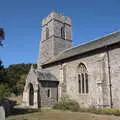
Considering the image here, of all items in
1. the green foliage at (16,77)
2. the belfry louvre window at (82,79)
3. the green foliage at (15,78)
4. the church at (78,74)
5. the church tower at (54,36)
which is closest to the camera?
the church at (78,74)

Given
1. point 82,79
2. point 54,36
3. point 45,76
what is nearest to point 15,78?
point 54,36

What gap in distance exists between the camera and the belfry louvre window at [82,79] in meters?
25.5

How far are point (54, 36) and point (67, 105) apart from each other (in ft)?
53.9

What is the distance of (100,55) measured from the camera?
76.4 feet

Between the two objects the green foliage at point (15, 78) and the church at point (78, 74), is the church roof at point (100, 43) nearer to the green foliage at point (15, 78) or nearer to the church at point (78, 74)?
the church at point (78, 74)

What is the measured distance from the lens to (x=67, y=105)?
25.7 meters

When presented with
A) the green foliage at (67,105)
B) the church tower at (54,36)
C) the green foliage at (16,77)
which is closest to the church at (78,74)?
the church tower at (54,36)

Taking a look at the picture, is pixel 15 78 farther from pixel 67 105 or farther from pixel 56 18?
pixel 67 105

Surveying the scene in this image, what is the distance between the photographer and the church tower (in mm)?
37656

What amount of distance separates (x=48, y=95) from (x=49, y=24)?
1706 cm

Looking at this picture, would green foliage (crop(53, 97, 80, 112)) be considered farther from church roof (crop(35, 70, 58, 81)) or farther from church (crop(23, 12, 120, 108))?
church roof (crop(35, 70, 58, 81))

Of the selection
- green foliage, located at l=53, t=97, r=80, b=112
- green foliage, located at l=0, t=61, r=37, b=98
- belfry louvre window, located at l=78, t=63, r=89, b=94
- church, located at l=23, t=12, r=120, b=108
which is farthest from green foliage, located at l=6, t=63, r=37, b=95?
belfry louvre window, located at l=78, t=63, r=89, b=94

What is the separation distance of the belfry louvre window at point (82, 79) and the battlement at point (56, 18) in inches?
635

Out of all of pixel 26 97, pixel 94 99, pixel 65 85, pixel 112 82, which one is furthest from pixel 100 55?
pixel 26 97
